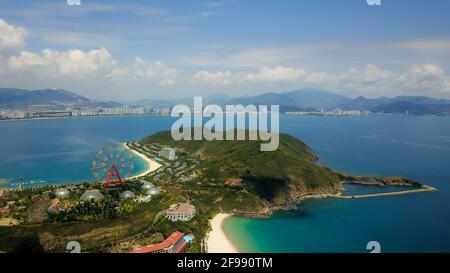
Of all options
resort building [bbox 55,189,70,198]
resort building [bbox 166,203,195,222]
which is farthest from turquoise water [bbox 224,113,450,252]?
resort building [bbox 55,189,70,198]

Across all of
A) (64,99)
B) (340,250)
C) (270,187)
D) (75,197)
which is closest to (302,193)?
(270,187)

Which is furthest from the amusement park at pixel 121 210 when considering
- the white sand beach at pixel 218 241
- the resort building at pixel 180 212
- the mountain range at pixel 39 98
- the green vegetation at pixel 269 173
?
the mountain range at pixel 39 98

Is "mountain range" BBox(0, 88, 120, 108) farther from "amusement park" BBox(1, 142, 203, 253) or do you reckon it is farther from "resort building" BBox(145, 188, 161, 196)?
"resort building" BBox(145, 188, 161, 196)

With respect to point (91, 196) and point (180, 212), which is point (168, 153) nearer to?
point (91, 196)
